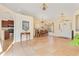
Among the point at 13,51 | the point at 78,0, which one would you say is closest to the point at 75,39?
the point at 78,0

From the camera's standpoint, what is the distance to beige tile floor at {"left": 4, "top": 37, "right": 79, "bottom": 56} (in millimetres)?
2508

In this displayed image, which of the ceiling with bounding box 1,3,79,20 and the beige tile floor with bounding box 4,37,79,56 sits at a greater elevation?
the ceiling with bounding box 1,3,79,20

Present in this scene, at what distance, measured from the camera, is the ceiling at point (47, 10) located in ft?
8.18

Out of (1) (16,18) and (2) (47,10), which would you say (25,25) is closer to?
(1) (16,18)

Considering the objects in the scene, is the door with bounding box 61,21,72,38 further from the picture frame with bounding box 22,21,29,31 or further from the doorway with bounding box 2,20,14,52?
the doorway with bounding box 2,20,14,52

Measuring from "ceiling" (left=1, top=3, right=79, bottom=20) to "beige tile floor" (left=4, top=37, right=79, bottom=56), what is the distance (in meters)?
0.41

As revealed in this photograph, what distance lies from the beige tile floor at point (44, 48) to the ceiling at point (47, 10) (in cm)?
41

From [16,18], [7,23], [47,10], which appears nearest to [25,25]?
[16,18]

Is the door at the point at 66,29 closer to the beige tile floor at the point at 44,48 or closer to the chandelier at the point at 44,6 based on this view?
the beige tile floor at the point at 44,48

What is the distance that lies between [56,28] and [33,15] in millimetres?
464

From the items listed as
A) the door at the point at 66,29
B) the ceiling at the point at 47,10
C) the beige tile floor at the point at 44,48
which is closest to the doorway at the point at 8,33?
the beige tile floor at the point at 44,48

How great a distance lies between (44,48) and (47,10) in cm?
65

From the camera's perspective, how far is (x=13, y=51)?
2.54 m

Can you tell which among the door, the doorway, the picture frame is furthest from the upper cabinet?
the door
